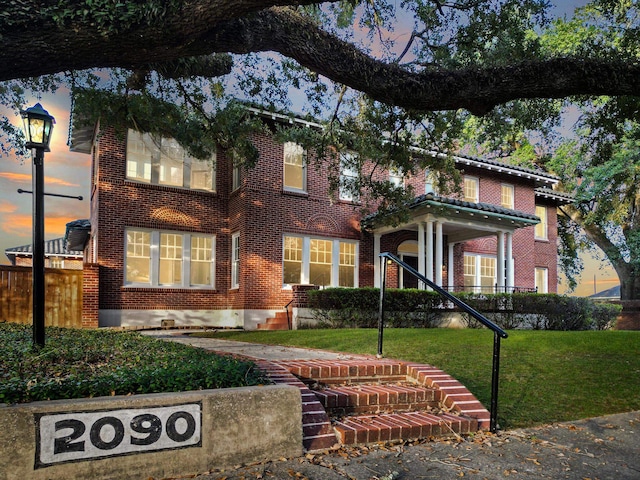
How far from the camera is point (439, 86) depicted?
5957mm

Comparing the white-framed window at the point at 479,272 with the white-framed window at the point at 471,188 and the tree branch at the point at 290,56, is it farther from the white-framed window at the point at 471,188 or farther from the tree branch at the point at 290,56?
the tree branch at the point at 290,56

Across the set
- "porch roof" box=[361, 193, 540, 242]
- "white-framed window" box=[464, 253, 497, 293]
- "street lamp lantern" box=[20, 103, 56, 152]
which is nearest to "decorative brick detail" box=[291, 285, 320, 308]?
"porch roof" box=[361, 193, 540, 242]

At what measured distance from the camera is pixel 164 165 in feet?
52.6

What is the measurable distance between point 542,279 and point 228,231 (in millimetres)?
15350

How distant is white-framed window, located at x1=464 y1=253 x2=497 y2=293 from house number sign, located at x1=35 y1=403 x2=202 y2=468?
58.3 feet

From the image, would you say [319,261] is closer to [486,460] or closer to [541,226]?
[541,226]

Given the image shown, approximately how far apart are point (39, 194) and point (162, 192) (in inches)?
401

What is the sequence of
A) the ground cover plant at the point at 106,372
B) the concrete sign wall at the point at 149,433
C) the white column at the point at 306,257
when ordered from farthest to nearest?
the white column at the point at 306,257, the ground cover plant at the point at 106,372, the concrete sign wall at the point at 149,433

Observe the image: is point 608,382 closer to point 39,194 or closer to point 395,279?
point 39,194

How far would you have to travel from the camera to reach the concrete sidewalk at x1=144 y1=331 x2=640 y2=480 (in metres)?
3.51

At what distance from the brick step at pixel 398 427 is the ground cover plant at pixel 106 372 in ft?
2.75

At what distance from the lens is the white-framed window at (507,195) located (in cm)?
2175

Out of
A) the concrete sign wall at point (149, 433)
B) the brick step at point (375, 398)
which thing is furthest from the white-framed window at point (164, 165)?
the concrete sign wall at point (149, 433)

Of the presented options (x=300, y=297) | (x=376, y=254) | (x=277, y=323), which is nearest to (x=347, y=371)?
(x=300, y=297)
